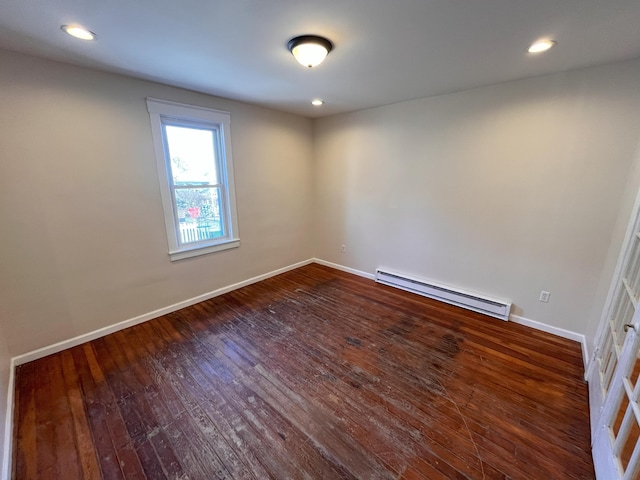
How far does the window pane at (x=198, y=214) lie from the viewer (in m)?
3.09

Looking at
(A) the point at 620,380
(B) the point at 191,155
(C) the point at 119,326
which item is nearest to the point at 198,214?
(B) the point at 191,155

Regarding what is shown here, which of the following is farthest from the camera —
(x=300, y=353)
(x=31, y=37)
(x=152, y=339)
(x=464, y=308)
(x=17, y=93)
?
(x=464, y=308)

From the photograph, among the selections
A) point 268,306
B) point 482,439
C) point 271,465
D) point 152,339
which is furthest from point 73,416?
point 482,439

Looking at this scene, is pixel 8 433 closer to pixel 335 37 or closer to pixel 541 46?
pixel 335 37

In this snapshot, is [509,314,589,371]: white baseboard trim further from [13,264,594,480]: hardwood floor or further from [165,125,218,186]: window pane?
[165,125,218,186]: window pane

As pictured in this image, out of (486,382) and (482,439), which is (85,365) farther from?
(486,382)

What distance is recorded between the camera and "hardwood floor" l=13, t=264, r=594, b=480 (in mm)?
1467

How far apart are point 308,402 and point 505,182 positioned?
284cm

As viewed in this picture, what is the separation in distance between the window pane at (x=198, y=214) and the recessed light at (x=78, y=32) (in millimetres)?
1479

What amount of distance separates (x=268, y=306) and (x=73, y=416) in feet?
6.04

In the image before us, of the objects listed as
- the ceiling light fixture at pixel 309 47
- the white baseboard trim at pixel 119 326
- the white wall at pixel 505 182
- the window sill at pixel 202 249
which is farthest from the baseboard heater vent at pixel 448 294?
the ceiling light fixture at pixel 309 47

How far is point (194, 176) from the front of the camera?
3.13m

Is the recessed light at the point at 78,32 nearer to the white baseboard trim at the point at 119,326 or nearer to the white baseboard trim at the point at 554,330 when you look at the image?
the white baseboard trim at the point at 119,326

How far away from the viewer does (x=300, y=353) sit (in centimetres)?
239
